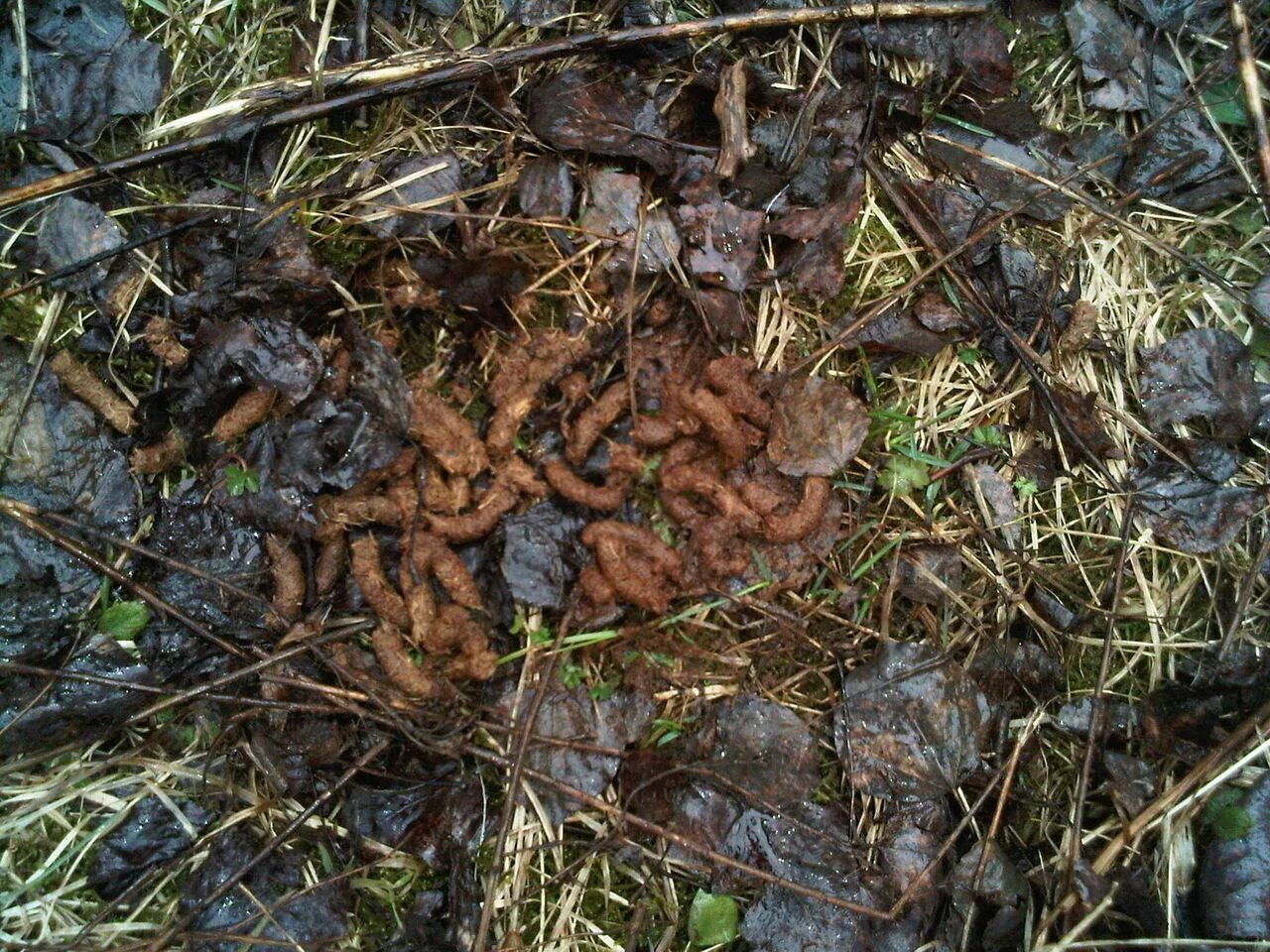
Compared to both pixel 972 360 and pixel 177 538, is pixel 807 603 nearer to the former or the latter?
pixel 972 360

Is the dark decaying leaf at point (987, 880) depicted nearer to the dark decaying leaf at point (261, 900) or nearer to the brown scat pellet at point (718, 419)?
the brown scat pellet at point (718, 419)

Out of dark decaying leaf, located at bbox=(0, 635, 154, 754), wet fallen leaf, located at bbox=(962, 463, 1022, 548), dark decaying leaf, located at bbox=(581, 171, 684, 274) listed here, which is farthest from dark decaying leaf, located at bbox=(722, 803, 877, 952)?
dark decaying leaf, located at bbox=(0, 635, 154, 754)

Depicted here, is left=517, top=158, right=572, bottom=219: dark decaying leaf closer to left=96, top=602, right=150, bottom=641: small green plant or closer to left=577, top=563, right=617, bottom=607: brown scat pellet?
left=577, top=563, right=617, bottom=607: brown scat pellet

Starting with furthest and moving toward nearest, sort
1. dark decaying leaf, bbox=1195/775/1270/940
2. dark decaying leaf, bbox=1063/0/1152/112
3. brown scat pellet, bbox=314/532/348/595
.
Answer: dark decaying leaf, bbox=1063/0/1152/112
brown scat pellet, bbox=314/532/348/595
dark decaying leaf, bbox=1195/775/1270/940

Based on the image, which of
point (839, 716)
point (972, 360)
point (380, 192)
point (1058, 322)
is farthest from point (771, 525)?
point (380, 192)

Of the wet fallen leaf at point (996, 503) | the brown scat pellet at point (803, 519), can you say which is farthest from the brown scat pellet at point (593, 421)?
the wet fallen leaf at point (996, 503)

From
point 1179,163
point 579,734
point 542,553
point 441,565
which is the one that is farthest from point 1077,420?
point 441,565

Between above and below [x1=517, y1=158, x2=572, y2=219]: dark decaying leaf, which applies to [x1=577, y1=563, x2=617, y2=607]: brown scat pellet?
below
